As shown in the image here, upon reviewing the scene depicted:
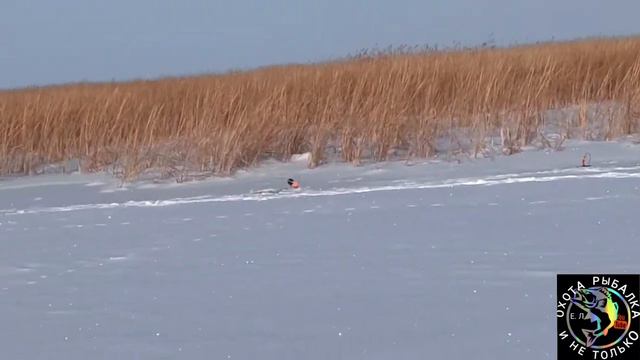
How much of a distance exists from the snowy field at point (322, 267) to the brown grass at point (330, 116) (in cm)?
103

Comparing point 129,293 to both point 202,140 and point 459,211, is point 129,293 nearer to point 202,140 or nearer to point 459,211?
point 459,211

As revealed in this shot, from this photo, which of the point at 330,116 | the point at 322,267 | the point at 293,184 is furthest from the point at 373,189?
the point at 330,116

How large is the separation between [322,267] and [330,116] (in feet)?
11.3

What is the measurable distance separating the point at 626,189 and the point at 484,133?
6.06 feet

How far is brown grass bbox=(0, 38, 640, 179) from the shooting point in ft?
16.6

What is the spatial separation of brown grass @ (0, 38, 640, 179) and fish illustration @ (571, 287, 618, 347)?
299 cm

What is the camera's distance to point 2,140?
6.33 meters

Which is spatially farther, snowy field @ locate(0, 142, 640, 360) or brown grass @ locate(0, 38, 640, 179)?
brown grass @ locate(0, 38, 640, 179)

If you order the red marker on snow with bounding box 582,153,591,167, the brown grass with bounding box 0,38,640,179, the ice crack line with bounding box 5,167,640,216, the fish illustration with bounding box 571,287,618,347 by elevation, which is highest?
the brown grass with bounding box 0,38,640,179

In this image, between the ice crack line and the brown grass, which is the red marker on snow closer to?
the ice crack line

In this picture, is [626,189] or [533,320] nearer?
[533,320]

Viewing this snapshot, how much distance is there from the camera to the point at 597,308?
69.0 inches

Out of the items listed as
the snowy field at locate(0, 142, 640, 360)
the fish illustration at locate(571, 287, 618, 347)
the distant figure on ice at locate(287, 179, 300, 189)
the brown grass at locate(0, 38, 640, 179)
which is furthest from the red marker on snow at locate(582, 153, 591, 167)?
the fish illustration at locate(571, 287, 618, 347)

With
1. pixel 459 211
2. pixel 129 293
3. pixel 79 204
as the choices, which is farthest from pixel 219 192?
pixel 129 293
